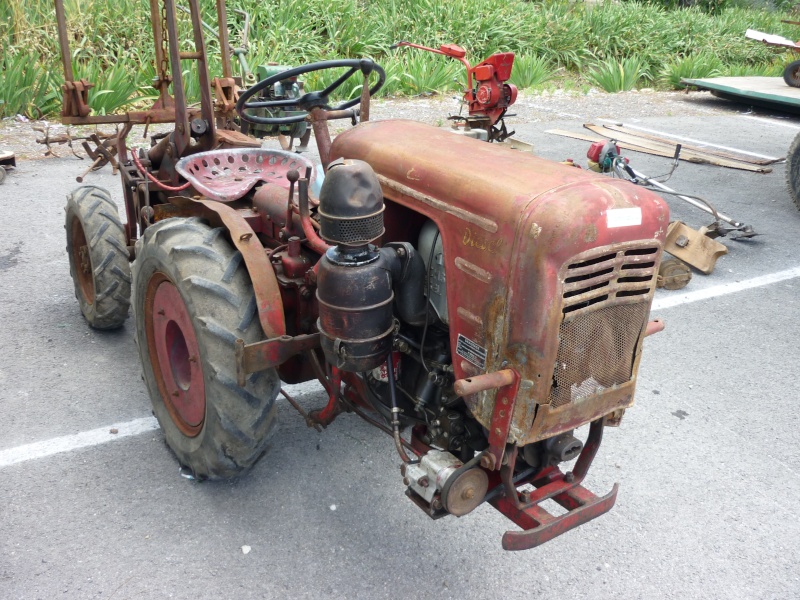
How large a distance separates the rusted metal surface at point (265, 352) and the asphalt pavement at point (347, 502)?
626 mm

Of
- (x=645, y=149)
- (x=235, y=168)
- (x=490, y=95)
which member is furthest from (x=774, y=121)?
(x=235, y=168)

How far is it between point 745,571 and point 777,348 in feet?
6.31

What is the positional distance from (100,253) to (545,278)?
2.45 m

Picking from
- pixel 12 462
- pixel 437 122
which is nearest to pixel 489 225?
pixel 12 462

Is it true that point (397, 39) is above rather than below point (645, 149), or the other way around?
above

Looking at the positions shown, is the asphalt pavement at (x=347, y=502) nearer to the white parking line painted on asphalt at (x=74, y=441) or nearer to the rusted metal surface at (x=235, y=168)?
the white parking line painted on asphalt at (x=74, y=441)

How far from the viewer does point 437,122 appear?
9078mm

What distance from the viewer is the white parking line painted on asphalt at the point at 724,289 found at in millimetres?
4566

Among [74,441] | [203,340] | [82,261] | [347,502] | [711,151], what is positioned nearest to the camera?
[203,340]

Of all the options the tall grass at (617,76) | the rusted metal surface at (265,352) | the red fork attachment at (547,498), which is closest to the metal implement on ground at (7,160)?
the rusted metal surface at (265,352)

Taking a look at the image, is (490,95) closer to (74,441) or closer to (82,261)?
(82,261)

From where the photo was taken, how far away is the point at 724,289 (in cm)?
479

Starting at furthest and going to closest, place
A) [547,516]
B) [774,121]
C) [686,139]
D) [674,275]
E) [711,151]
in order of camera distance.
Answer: [774,121] → [686,139] → [711,151] → [674,275] → [547,516]

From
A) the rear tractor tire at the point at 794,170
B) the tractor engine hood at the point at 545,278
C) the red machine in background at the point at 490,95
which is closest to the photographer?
the tractor engine hood at the point at 545,278
